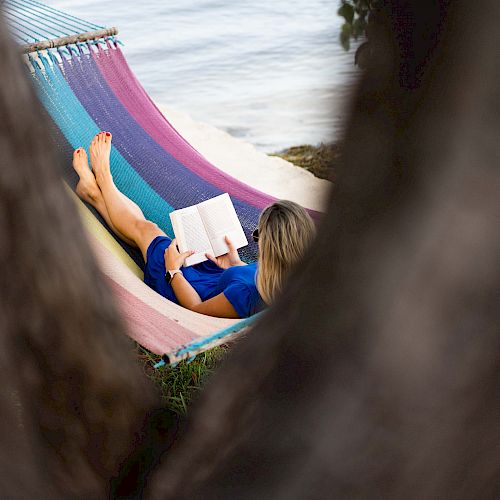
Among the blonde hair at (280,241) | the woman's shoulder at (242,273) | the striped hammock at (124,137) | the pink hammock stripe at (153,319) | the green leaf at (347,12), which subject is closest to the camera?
the green leaf at (347,12)

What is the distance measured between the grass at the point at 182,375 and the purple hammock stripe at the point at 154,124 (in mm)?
687

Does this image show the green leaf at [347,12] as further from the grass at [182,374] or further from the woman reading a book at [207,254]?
the grass at [182,374]

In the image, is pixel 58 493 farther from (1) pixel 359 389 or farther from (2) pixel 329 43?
(2) pixel 329 43

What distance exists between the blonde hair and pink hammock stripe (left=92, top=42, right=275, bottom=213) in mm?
715

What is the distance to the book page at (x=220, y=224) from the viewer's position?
86.8 inches

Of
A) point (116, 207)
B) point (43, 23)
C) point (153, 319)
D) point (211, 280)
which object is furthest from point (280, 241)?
point (43, 23)

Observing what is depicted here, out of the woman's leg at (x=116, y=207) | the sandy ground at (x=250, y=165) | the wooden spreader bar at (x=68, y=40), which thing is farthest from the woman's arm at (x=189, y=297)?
the sandy ground at (x=250, y=165)

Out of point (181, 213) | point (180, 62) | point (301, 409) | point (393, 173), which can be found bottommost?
point (180, 62)

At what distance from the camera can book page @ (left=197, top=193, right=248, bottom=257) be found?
86.8 inches

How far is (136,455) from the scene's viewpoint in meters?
0.50

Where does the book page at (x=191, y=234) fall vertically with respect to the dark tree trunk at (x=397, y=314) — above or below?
below

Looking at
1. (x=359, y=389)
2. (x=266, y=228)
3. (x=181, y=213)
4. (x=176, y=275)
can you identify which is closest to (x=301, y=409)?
(x=359, y=389)

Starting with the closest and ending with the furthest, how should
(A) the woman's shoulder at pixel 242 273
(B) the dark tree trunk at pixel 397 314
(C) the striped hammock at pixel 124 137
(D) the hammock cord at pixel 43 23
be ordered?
(B) the dark tree trunk at pixel 397 314
(A) the woman's shoulder at pixel 242 273
(C) the striped hammock at pixel 124 137
(D) the hammock cord at pixel 43 23

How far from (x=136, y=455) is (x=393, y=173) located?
0.94 ft
